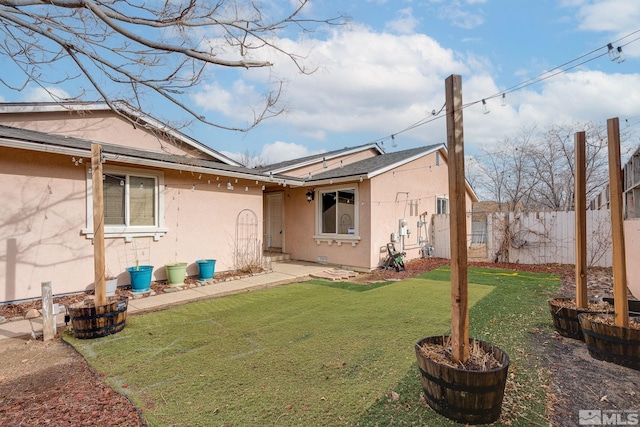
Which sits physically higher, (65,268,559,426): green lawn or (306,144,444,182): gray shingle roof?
(306,144,444,182): gray shingle roof

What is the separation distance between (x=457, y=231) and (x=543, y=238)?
925cm

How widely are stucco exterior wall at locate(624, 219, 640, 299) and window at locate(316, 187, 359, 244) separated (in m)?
5.68

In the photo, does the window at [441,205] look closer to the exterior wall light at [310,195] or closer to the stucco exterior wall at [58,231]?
the exterior wall light at [310,195]

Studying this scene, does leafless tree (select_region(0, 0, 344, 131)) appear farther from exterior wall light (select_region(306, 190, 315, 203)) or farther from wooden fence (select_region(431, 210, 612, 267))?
wooden fence (select_region(431, 210, 612, 267))

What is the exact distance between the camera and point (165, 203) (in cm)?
721

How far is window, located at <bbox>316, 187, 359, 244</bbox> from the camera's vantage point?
364 inches

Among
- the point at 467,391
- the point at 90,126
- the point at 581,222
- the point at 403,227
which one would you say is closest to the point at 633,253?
the point at 581,222

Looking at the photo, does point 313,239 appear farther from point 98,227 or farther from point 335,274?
point 98,227

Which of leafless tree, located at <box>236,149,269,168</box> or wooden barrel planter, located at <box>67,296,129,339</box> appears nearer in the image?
wooden barrel planter, located at <box>67,296,129,339</box>

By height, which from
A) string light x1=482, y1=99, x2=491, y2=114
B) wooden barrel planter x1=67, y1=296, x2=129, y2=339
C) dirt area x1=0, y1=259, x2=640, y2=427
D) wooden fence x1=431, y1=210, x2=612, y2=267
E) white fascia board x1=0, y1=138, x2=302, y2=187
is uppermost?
string light x1=482, y1=99, x2=491, y2=114

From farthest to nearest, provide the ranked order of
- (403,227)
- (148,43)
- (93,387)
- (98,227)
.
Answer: (403,227)
(98,227)
(148,43)
(93,387)

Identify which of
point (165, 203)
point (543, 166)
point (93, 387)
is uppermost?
point (543, 166)

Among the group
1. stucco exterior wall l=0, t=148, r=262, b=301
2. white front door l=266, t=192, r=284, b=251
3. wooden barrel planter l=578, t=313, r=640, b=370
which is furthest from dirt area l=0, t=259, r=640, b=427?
white front door l=266, t=192, r=284, b=251

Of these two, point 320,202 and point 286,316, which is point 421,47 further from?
point 286,316
